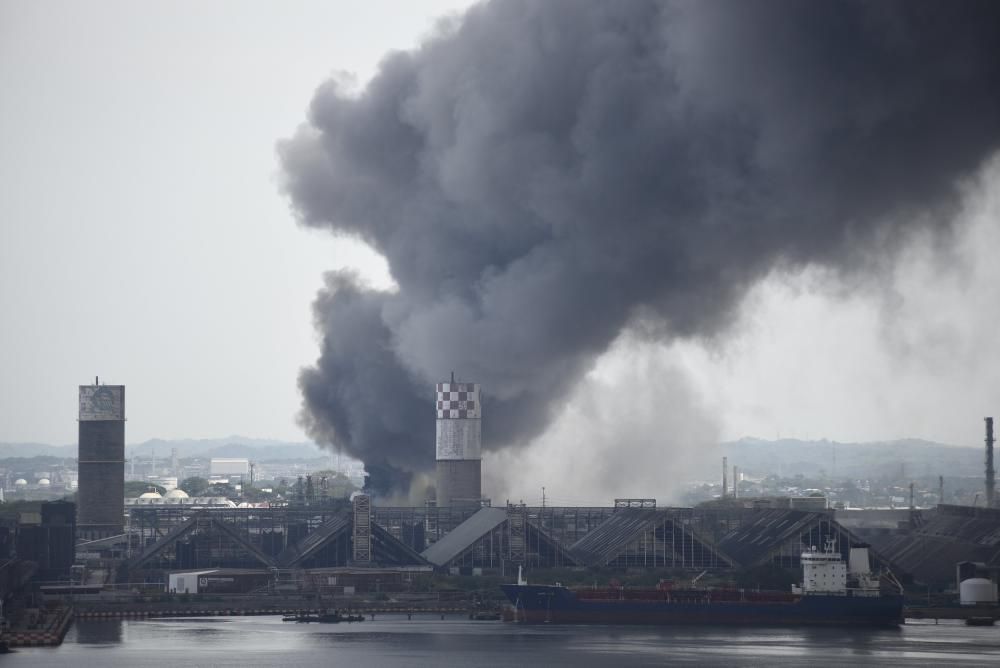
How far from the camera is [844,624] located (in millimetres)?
70625

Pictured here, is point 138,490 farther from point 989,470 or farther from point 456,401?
point 989,470

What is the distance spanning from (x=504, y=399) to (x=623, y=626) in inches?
930

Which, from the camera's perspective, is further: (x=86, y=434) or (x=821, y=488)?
(x=821, y=488)

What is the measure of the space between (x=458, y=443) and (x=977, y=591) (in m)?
26.5

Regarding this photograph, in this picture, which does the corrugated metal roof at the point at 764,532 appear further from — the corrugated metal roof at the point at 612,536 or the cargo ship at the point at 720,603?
the cargo ship at the point at 720,603

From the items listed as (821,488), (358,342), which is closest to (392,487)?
(358,342)

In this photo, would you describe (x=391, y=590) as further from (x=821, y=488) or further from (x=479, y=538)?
(x=821, y=488)

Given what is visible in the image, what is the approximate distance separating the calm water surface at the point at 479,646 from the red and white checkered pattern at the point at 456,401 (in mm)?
19148

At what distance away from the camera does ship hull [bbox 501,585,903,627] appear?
232ft

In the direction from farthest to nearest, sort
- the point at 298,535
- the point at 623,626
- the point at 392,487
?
the point at 392,487 → the point at 298,535 → the point at 623,626

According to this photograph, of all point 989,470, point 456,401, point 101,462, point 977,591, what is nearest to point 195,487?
point 101,462

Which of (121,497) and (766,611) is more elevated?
(121,497)

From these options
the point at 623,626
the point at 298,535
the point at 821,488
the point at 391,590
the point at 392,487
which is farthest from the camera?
the point at 821,488

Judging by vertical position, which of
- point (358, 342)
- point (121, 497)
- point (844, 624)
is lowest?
point (844, 624)
